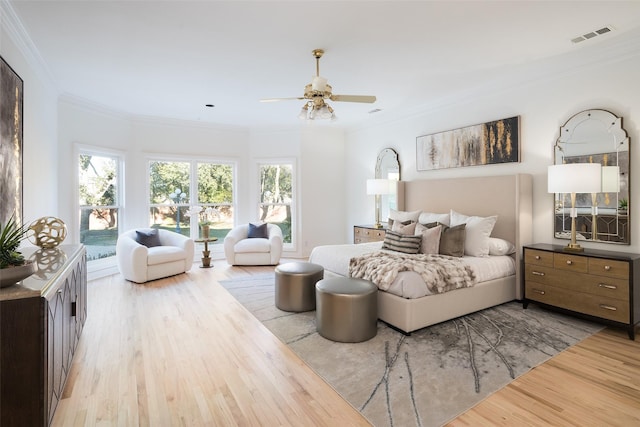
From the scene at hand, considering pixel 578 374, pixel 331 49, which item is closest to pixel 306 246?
pixel 331 49

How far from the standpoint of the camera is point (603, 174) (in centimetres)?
330

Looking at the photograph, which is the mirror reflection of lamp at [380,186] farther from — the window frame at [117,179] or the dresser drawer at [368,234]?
the window frame at [117,179]

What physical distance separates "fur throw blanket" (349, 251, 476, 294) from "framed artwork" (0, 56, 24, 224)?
308 centimetres

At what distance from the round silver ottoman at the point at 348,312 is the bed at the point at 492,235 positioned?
0.31 meters

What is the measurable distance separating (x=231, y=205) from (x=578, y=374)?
610 centimetres

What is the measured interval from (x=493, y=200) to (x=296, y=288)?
9.05 ft

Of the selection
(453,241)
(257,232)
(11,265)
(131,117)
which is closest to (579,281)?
(453,241)

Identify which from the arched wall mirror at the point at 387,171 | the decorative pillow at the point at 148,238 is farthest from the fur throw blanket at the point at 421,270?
the decorative pillow at the point at 148,238

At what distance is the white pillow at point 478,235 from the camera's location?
3873 mm

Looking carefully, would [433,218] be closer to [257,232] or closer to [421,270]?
[421,270]

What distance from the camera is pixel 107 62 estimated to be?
362cm

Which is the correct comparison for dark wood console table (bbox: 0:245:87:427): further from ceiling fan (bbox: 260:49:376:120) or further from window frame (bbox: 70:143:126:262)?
window frame (bbox: 70:143:126:262)

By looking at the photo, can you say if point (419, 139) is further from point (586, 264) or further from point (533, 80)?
point (586, 264)

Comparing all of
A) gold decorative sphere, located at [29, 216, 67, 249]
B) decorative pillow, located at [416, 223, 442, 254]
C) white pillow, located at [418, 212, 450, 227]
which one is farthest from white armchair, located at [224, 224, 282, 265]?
gold decorative sphere, located at [29, 216, 67, 249]
